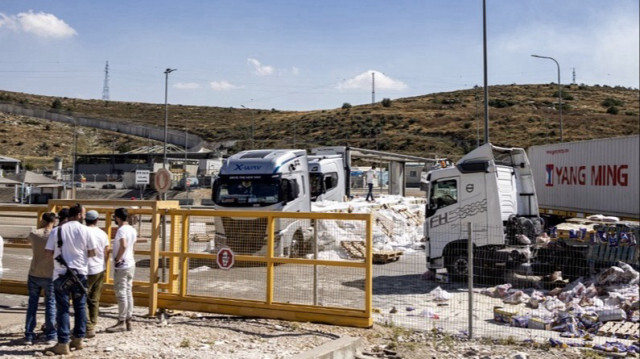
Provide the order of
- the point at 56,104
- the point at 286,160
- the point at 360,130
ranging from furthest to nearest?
the point at 56,104, the point at 360,130, the point at 286,160

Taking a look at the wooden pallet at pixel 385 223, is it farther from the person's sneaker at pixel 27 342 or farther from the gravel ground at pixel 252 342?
the person's sneaker at pixel 27 342

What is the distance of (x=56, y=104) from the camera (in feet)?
373

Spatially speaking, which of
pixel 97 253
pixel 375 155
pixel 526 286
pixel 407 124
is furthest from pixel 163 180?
pixel 407 124

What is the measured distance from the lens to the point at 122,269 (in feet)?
25.4

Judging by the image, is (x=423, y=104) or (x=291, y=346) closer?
(x=291, y=346)

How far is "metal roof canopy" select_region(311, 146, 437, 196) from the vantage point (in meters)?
27.1

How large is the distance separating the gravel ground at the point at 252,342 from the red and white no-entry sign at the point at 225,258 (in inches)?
31.9

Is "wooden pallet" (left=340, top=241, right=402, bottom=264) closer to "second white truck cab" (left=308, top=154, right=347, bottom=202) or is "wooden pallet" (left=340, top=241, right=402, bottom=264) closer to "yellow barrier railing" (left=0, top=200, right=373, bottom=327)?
"yellow barrier railing" (left=0, top=200, right=373, bottom=327)

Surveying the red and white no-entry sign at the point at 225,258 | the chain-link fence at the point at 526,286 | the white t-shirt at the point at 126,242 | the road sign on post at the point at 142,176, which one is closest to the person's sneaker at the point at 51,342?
the white t-shirt at the point at 126,242

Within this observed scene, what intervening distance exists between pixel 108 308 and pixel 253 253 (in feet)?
8.47

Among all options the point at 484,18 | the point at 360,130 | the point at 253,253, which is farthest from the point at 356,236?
the point at 360,130

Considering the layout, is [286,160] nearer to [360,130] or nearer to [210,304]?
[210,304]

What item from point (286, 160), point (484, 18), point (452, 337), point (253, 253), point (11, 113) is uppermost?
point (11, 113)

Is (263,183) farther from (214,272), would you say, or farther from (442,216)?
(214,272)
